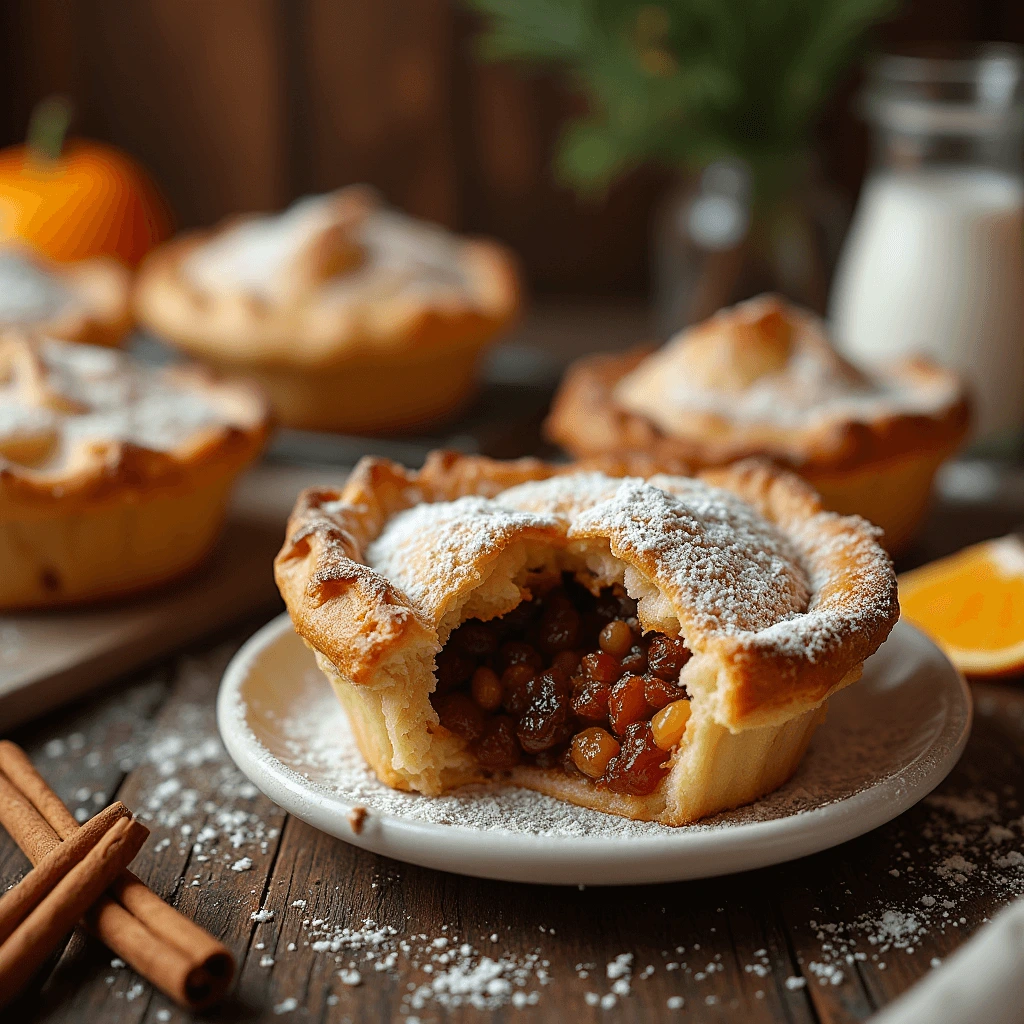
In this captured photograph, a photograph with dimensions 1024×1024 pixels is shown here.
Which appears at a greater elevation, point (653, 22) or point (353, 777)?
point (653, 22)

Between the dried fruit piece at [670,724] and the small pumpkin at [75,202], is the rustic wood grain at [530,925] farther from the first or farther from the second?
the small pumpkin at [75,202]

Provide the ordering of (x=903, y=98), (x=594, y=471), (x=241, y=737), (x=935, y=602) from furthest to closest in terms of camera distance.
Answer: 1. (x=903, y=98)
2. (x=935, y=602)
3. (x=594, y=471)
4. (x=241, y=737)

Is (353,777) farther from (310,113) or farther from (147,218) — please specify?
(310,113)

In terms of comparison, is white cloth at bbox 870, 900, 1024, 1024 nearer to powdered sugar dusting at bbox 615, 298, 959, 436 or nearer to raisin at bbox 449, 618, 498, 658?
raisin at bbox 449, 618, 498, 658

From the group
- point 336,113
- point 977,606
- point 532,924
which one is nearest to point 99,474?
point 532,924

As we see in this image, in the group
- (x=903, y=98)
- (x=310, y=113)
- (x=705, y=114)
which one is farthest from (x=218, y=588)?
(x=310, y=113)

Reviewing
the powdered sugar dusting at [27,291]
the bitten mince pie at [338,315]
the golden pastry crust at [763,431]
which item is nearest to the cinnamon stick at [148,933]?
the golden pastry crust at [763,431]

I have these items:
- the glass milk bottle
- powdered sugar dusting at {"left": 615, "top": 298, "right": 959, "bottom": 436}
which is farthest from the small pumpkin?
the glass milk bottle
